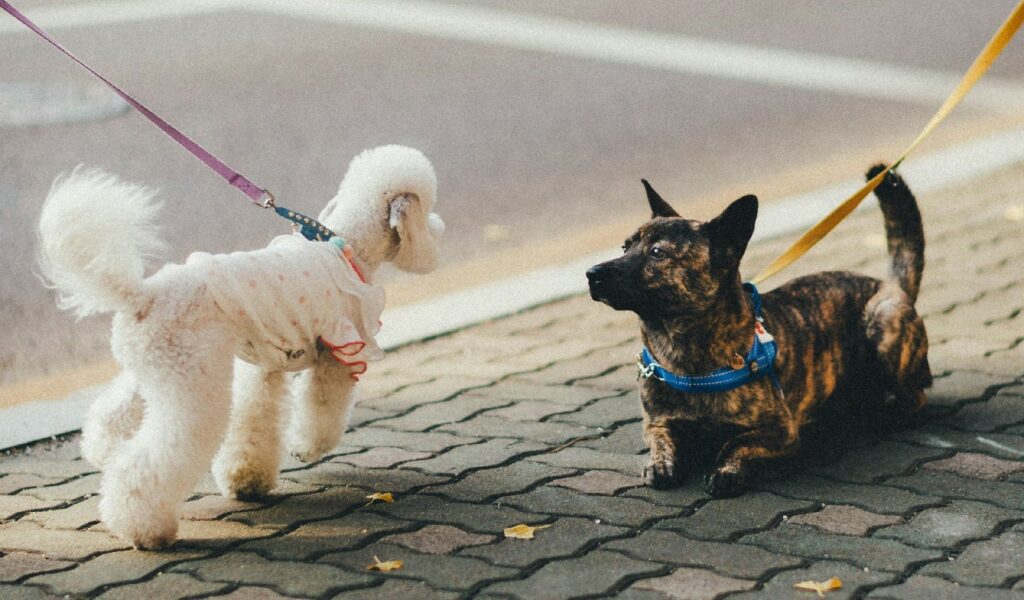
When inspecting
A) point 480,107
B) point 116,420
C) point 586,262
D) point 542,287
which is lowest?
point 116,420

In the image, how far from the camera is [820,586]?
373 cm

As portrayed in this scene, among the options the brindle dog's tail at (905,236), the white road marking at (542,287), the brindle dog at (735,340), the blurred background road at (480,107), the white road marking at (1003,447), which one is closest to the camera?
the brindle dog at (735,340)

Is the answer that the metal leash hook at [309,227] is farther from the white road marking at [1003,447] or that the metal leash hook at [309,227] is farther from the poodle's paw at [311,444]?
the white road marking at [1003,447]

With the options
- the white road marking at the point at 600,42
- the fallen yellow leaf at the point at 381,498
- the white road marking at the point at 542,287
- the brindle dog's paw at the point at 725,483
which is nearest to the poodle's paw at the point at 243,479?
the fallen yellow leaf at the point at 381,498

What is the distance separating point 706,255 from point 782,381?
1.85ft

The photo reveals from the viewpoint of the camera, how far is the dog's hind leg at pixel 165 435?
396 centimetres

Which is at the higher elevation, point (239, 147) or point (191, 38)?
point (191, 38)

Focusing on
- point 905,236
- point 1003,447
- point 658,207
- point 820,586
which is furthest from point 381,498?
point 905,236

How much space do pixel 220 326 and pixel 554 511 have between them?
1.16m

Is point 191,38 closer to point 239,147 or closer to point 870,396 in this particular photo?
point 239,147

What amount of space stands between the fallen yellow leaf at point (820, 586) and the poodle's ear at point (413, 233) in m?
1.62

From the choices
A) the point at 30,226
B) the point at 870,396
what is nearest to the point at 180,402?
the point at 870,396

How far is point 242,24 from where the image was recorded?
13438 millimetres

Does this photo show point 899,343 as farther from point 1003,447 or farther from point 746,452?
point 746,452
